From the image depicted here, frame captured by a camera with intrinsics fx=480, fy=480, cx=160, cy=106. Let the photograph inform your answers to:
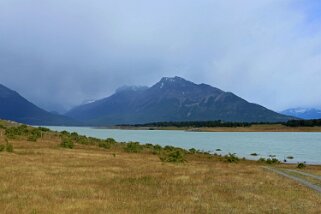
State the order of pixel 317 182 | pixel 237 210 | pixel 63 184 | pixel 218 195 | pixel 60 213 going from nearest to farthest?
pixel 60 213 → pixel 237 210 → pixel 218 195 → pixel 63 184 → pixel 317 182

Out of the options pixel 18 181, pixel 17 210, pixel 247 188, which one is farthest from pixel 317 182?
pixel 17 210

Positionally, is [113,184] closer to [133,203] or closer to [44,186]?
[44,186]

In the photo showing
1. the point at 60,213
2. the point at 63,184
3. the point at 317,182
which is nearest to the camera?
the point at 60,213

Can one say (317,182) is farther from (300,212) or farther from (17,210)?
(17,210)

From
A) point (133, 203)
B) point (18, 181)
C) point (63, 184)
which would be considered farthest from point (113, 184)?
point (133, 203)

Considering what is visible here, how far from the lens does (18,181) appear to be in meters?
30.0

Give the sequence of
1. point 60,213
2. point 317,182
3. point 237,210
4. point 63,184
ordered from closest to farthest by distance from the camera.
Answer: point 60,213 → point 237,210 → point 63,184 → point 317,182

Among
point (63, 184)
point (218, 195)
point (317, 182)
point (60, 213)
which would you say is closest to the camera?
point (60, 213)

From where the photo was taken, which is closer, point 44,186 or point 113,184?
point 44,186

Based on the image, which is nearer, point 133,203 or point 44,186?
point 133,203

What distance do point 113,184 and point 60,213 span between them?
1138cm

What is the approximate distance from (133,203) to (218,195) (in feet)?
19.6

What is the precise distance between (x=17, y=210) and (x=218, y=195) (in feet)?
38.4

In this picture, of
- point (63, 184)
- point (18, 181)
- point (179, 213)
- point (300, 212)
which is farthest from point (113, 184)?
point (300, 212)
